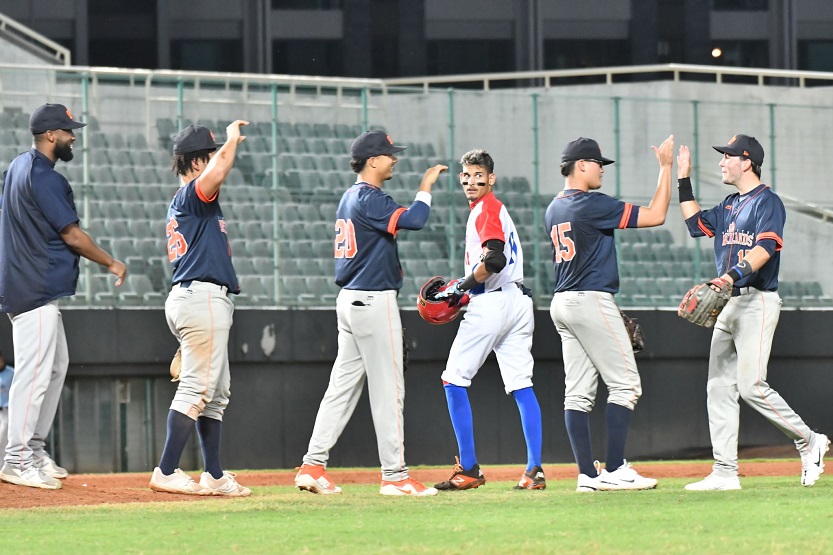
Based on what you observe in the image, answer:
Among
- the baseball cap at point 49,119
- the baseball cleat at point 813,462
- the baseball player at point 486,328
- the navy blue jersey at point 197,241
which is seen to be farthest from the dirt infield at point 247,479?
the baseball cleat at point 813,462

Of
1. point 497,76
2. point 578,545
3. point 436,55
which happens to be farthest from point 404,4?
point 578,545

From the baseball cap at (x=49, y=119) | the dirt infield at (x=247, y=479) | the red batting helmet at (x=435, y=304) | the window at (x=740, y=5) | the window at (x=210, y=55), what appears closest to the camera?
the dirt infield at (x=247, y=479)

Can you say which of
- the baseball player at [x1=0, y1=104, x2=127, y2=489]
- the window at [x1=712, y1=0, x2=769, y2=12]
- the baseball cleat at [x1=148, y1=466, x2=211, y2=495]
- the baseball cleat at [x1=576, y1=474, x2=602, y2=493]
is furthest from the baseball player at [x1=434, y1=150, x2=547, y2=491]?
the window at [x1=712, y1=0, x2=769, y2=12]

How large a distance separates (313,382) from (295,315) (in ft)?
2.10

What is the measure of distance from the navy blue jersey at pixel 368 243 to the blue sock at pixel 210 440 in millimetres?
1081

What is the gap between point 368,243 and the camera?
7.50m

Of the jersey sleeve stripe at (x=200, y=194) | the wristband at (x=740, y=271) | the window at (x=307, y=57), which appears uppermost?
the window at (x=307, y=57)

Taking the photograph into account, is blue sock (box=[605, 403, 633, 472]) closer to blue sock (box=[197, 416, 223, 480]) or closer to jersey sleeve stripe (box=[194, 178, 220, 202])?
blue sock (box=[197, 416, 223, 480])

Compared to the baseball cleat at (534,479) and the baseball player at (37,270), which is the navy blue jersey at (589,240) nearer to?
the baseball cleat at (534,479)

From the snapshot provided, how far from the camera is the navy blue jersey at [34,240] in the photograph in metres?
7.47

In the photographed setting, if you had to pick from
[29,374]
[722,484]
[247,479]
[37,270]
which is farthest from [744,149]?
[247,479]

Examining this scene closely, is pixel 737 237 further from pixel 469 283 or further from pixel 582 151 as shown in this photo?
pixel 469 283

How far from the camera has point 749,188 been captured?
7.76 meters

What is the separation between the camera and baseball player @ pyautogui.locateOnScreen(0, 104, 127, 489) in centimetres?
735
